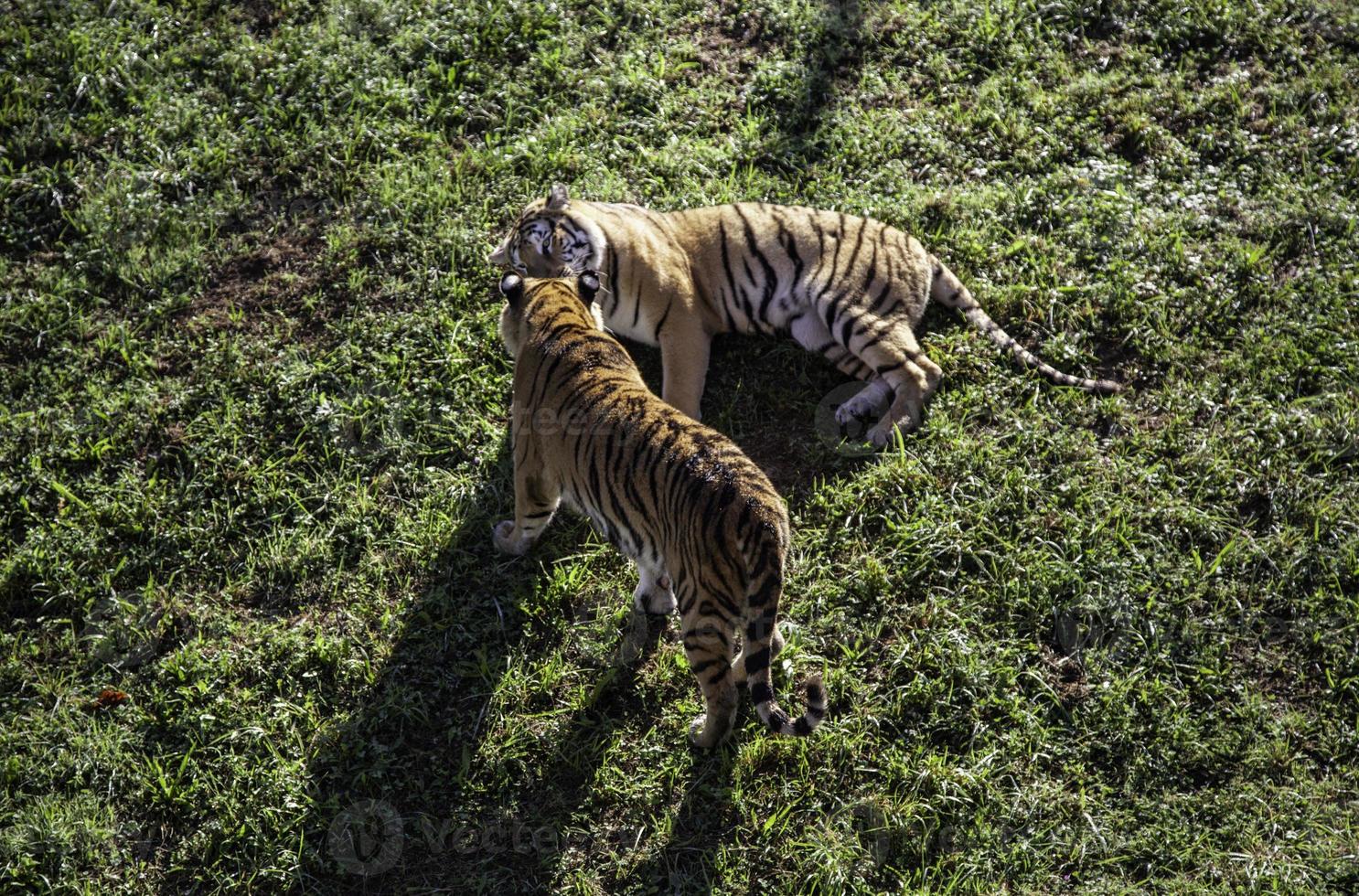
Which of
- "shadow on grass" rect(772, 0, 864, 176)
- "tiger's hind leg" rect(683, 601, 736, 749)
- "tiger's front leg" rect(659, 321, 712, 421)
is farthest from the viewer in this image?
"shadow on grass" rect(772, 0, 864, 176)

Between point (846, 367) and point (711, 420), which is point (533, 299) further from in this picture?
point (846, 367)

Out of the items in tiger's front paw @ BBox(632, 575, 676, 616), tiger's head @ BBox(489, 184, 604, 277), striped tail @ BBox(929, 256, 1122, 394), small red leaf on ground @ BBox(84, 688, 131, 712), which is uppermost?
tiger's head @ BBox(489, 184, 604, 277)

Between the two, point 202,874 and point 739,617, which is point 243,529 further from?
point 739,617

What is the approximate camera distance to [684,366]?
5578 mm

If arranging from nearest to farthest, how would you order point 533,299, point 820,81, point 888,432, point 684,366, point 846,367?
point 533,299
point 888,432
point 684,366
point 846,367
point 820,81

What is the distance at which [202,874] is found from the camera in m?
4.21

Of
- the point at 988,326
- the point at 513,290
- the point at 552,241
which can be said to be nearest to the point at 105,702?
the point at 513,290

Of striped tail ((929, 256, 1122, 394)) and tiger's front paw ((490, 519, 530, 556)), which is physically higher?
striped tail ((929, 256, 1122, 394))

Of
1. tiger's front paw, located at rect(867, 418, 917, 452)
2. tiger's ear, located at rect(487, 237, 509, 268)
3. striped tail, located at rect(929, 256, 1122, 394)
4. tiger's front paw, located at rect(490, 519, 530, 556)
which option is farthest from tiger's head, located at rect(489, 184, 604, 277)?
striped tail, located at rect(929, 256, 1122, 394)

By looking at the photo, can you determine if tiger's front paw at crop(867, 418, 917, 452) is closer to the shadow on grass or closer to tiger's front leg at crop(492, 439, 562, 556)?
tiger's front leg at crop(492, 439, 562, 556)

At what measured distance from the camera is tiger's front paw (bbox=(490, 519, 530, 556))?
5027mm

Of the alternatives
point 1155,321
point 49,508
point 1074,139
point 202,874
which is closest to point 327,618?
point 202,874

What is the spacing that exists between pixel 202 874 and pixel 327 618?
1.11m

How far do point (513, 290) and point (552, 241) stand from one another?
27.1 inches
